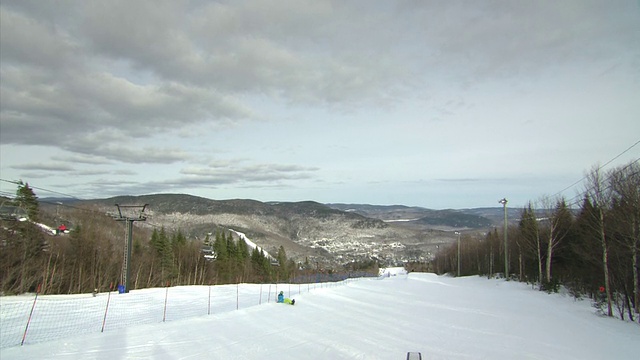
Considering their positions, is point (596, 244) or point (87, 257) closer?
point (596, 244)

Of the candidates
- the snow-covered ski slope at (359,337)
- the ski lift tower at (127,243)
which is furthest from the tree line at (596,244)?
the ski lift tower at (127,243)

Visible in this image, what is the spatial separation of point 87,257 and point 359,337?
46621mm

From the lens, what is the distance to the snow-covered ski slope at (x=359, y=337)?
35.2 feet

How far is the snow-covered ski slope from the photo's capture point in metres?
10.7

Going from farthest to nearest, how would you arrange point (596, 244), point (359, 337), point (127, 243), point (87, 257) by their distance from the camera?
point (87, 257), point (127, 243), point (596, 244), point (359, 337)

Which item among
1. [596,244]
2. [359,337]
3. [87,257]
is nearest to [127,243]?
[87,257]

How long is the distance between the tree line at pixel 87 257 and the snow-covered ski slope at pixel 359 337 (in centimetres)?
1826

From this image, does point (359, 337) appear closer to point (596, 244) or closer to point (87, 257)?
point (596, 244)

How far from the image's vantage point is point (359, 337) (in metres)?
13.4

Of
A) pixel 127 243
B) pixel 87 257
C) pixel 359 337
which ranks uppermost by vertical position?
pixel 127 243


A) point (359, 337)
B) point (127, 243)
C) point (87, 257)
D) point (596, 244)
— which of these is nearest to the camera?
point (359, 337)

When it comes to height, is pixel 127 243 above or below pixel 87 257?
above

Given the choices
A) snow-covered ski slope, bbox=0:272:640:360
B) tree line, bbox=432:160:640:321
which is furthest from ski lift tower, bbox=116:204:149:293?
tree line, bbox=432:160:640:321

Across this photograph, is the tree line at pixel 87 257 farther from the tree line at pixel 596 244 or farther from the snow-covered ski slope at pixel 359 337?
the tree line at pixel 596 244
